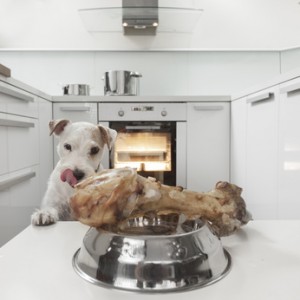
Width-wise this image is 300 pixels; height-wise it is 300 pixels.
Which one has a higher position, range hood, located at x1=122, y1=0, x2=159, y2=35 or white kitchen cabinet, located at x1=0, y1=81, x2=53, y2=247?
range hood, located at x1=122, y1=0, x2=159, y2=35

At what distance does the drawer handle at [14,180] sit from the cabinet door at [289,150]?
4.11 feet

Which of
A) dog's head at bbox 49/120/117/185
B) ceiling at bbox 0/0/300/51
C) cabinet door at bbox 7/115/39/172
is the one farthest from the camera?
ceiling at bbox 0/0/300/51

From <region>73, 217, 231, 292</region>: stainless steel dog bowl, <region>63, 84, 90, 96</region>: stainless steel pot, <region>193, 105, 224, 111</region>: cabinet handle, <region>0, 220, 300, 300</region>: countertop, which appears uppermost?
<region>63, 84, 90, 96</region>: stainless steel pot

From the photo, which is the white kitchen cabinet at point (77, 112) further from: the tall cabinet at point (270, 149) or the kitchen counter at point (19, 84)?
the tall cabinet at point (270, 149)

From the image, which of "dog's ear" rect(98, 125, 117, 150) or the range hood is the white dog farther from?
the range hood

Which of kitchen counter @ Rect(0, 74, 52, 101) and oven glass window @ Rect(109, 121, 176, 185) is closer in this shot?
kitchen counter @ Rect(0, 74, 52, 101)

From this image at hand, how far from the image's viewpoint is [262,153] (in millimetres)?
1680

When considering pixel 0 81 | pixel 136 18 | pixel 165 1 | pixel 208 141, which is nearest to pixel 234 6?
pixel 165 1

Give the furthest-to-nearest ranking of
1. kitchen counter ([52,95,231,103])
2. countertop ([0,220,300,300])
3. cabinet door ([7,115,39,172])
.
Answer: kitchen counter ([52,95,231,103]), cabinet door ([7,115,39,172]), countertop ([0,220,300,300])

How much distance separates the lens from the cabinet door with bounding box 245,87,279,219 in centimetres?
154

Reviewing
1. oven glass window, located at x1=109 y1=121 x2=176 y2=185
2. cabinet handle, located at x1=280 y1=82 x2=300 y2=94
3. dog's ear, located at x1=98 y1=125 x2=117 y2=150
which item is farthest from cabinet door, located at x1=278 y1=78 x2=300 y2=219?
oven glass window, located at x1=109 y1=121 x2=176 y2=185

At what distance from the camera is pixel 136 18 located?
2.64 metres

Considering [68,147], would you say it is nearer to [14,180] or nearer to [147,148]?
[14,180]

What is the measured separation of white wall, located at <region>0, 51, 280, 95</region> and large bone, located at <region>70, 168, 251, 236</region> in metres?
2.49
